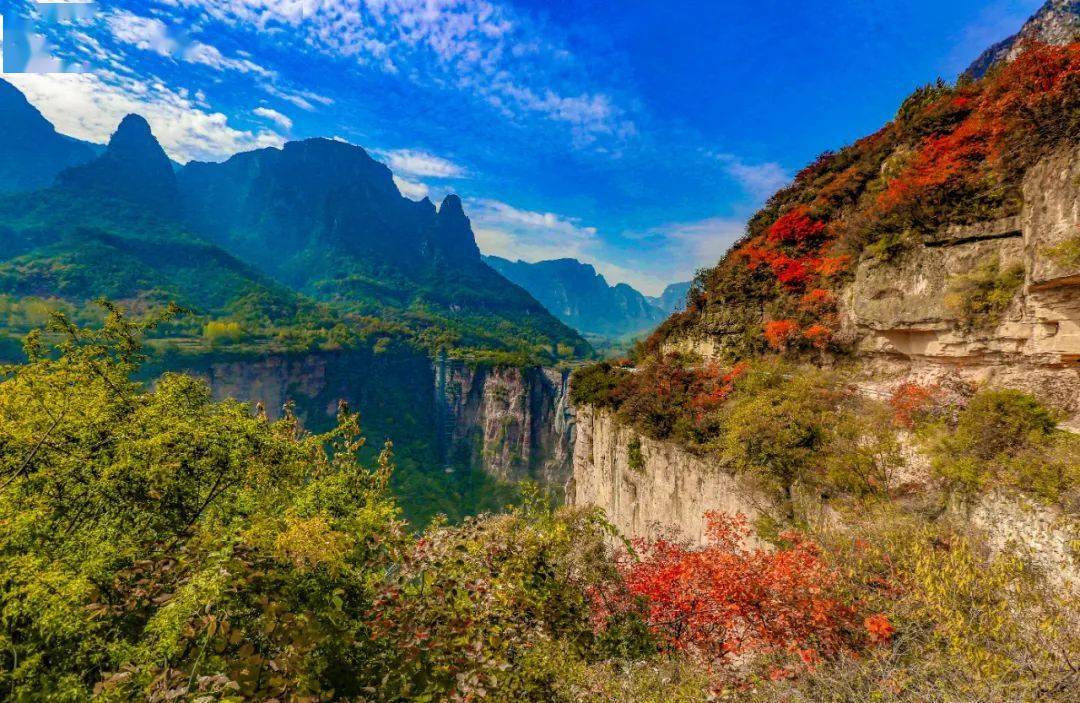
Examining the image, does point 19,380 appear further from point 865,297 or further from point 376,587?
point 865,297

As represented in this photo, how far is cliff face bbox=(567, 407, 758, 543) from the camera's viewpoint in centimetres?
1494

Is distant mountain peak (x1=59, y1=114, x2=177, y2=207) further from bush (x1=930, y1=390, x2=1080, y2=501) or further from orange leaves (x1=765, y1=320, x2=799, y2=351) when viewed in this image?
bush (x1=930, y1=390, x2=1080, y2=501)

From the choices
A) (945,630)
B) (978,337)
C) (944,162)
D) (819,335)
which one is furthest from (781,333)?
(945,630)

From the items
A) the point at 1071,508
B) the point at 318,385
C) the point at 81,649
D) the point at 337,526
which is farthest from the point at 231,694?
the point at 318,385

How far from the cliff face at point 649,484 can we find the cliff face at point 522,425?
49.6 m

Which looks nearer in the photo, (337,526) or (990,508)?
(337,526)

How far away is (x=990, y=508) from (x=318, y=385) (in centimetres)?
8862

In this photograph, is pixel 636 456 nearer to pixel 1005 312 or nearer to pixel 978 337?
pixel 978 337

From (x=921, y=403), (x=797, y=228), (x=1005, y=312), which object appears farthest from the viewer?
(x=797, y=228)

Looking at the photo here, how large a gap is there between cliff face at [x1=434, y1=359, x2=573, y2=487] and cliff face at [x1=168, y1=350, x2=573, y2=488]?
0.19 m

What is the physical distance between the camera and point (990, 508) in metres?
8.65

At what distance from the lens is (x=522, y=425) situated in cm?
8138

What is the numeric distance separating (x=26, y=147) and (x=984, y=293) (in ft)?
862

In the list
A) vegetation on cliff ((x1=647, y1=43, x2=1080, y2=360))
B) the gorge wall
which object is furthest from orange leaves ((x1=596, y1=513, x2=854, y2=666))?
vegetation on cliff ((x1=647, y1=43, x2=1080, y2=360))
